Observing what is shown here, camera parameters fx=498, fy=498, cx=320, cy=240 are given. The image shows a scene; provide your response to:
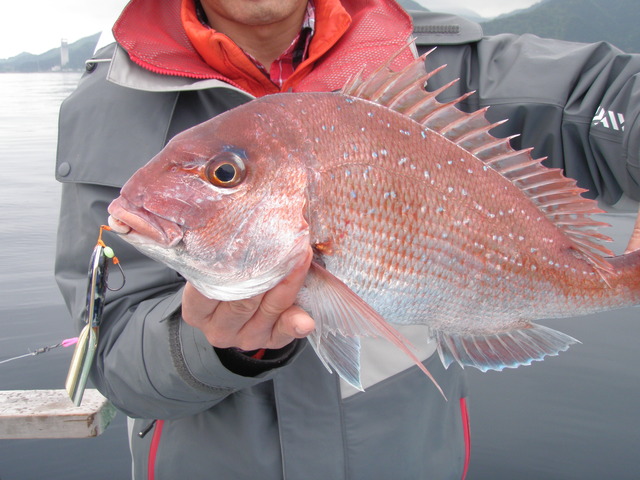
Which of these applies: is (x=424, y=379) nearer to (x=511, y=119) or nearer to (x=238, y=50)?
(x=511, y=119)

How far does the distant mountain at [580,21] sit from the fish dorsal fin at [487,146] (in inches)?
393

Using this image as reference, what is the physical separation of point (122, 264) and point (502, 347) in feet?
4.60

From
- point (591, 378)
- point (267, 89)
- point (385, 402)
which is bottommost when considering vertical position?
point (591, 378)

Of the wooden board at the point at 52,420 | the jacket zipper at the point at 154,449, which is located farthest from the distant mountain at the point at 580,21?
the jacket zipper at the point at 154,449

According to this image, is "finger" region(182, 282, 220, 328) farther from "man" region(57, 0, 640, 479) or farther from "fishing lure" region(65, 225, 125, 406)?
"fishing lure" region(65, 225, 125, 406)

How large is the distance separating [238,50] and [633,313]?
408 centimetres

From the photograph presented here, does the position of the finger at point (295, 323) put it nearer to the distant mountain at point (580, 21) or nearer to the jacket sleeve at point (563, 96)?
the jacket sleeve at point (563, 96)

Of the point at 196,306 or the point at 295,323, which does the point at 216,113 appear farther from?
the point at 295,323

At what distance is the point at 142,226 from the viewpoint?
3.63 ft

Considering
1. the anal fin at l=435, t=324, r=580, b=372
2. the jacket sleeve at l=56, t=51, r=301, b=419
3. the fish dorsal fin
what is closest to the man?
the jacket sleeve at l=56, t=51, r=301, b=419

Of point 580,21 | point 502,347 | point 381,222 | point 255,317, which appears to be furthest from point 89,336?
point 580,21

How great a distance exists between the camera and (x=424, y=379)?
6.72ft

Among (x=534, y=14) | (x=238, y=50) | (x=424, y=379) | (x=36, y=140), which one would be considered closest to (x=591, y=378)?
(x=424, y=379)

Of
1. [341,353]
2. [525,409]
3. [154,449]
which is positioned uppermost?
[341,353]
